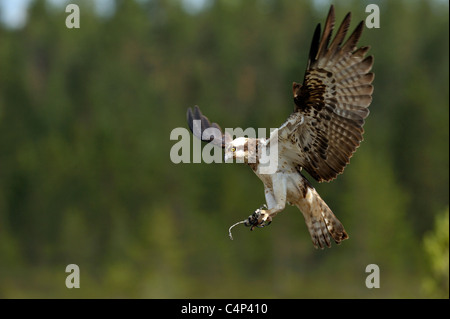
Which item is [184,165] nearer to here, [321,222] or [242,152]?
[321,222]

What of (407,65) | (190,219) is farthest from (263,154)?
(407,65)

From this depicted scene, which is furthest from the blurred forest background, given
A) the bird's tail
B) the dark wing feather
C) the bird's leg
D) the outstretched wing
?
the bird's leg

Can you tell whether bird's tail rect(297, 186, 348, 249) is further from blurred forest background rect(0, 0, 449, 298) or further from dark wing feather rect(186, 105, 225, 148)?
blurred forest background rect(0, 0, 449, 298)

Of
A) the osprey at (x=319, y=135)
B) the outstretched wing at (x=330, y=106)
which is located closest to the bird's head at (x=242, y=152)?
the osprey at (x=319, y=135)

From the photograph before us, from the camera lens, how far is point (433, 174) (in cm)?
5016

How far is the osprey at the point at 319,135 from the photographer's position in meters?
8.30

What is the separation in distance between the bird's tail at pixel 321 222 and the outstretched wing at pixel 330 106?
1.08 feet

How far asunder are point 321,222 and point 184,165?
147 ft

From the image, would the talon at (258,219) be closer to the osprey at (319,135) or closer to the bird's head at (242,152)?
the osprey at (319,135)

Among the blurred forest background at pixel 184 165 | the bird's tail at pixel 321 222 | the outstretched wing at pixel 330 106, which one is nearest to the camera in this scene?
the outstretched wing at pixel 330 106

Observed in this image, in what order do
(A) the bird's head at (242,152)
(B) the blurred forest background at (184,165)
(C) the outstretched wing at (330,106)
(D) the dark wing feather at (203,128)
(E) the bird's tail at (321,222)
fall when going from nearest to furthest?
1. (C) the outstretched wing at (330,106)
2. (A) the bird's head at (242,152)
3. (E) the bird's tail at (321,222)
4. (D) the dark wing feather at (203,128)
5. (B) the blurred forest background at (184,165)

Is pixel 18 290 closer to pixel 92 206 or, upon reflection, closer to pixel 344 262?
pixel 92 206

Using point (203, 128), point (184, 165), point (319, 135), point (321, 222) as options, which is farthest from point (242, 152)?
point (184, 165)

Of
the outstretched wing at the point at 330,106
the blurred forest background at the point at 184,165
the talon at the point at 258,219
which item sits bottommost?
the talon at the point at 258,219
